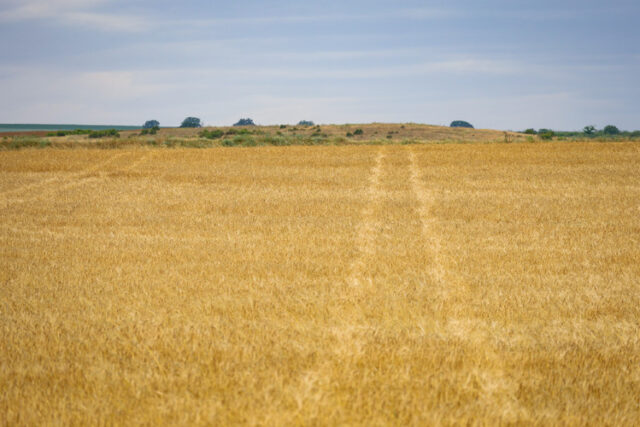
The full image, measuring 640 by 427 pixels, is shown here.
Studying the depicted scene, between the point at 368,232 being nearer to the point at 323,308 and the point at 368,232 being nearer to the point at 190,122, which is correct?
the point at 323,308

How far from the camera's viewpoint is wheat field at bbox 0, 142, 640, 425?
468 centimetres

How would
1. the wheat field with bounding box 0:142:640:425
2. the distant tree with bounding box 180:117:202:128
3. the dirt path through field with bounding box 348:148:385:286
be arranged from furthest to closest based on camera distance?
1. the distant tree with bounding box 180:117:202:128
2. the dirt path through field with bounding box 348:148:385:286
3. the wheat field with bounding box 0:142:640:425

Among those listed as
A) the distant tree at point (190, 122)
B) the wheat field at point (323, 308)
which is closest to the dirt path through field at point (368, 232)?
the wheat field at point (323, 308)

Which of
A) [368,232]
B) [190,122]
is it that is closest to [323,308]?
[368,232]

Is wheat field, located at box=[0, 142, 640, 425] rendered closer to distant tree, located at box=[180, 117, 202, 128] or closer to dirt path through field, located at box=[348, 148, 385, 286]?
dirt path through field, located at box=[348, 148, 385, 286]

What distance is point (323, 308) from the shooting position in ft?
24.1

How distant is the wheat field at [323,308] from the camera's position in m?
4.68

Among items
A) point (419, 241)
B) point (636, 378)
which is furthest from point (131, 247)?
point (636, 378)

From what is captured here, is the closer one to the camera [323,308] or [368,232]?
[323,308]

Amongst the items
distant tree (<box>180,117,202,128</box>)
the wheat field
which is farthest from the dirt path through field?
distant tree (<box>180,117,202,128</box>)

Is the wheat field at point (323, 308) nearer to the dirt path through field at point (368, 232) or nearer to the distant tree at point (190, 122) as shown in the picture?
the dirt path through field at point (368, 232)

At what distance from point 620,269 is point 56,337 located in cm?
924

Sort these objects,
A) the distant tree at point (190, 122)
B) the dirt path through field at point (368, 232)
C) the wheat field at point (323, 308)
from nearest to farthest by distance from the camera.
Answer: the wheat field at point (323, 308), the dirt path through field at point (368, 232), the distant tree at point (190, 122)

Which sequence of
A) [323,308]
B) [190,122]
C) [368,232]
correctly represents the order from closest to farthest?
[323,308] < [368,232] < [190,122]
